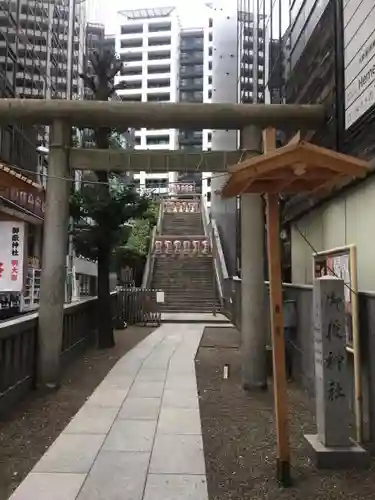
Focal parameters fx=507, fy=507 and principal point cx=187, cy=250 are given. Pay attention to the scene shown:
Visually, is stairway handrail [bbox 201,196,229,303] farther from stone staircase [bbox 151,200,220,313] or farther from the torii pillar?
the torii pillar

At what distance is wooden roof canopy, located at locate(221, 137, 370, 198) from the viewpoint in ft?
14.6

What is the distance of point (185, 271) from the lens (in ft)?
97.3

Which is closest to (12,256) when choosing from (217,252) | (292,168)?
(292,168)

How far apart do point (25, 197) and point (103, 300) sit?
608cm

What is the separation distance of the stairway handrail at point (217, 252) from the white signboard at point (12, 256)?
18290mm

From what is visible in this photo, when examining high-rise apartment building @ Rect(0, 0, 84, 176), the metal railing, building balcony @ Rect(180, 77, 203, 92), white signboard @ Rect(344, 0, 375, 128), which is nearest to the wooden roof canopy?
white signboard @ Rect(344, 0, 375, 128)

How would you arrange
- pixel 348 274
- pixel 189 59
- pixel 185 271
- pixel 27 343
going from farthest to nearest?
pixel 189 59 < pixel 185 271 < pixel 27 343 < pixel 348 274

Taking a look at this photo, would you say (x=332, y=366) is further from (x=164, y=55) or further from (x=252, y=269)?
(x=164, y=55)

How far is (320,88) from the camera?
9.73 m

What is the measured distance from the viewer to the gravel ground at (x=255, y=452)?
4508mm

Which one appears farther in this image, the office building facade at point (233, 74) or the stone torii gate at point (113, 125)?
the office building facade at point (233, 74)

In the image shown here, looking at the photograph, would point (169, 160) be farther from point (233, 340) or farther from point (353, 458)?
point (233, 340)

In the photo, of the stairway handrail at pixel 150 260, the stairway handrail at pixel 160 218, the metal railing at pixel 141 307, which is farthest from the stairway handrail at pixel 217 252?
the metal railing at pixel 141 307

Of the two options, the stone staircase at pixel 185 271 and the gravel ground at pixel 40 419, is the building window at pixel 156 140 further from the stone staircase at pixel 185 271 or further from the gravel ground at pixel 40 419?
the gravel ground at pixel 40 419
